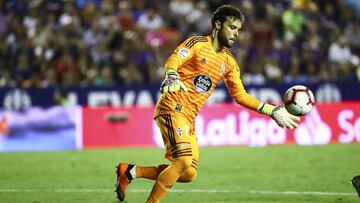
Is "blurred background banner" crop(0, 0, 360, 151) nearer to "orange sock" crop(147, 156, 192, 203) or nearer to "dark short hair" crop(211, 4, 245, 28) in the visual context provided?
"dark short hair" crop(211, 4, 245, 28)

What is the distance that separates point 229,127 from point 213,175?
15.2ft

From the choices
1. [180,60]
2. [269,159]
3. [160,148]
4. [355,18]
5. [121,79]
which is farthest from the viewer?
[355,18]

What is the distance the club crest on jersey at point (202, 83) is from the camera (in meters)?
7.97

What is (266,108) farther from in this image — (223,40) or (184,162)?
(184,162)

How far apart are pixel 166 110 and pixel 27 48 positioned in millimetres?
12120

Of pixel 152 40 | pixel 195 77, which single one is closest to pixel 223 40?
pixel 195 77

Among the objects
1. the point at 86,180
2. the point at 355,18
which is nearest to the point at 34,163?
the point at 86,180

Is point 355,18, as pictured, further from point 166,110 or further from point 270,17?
point 166,110

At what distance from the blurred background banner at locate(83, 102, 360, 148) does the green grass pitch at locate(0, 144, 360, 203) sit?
0.45m

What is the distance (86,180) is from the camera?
37.3 ft

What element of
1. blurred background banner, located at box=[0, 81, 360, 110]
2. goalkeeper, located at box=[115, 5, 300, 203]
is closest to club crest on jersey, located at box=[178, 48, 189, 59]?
goalkeeper, located at box=[115, 5, 300, 203]

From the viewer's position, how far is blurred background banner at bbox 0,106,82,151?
16.5 m

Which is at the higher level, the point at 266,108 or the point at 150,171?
the point at 266,108

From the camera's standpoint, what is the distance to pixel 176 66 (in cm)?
749
